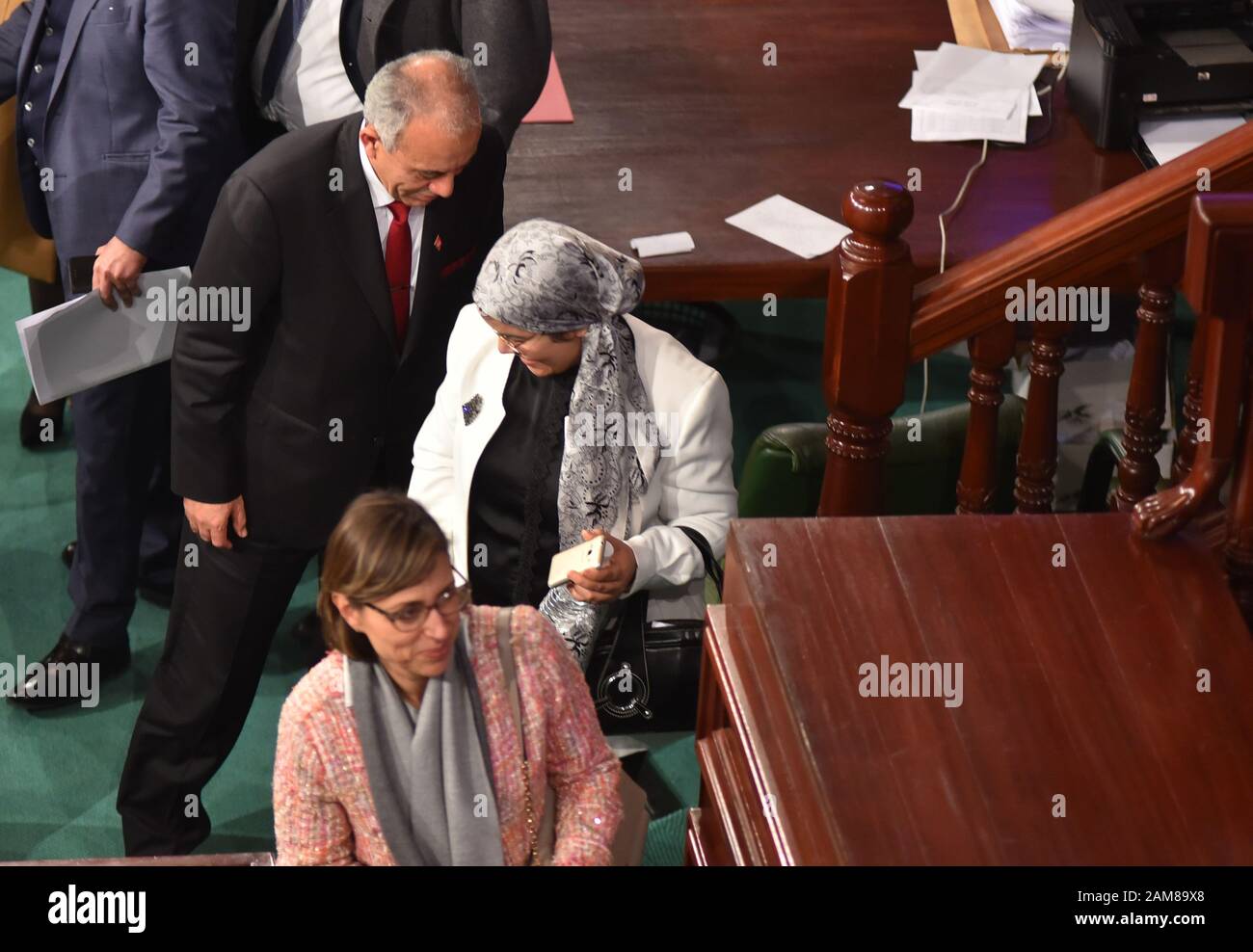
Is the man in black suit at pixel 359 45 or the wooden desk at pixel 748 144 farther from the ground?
the man in black suit at pixel 359 45

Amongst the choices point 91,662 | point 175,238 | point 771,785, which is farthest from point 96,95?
point 771,785

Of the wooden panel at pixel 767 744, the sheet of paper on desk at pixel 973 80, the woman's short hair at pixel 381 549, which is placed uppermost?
the sheet of paper on desk at pixel 973 80

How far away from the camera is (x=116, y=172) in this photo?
407cm

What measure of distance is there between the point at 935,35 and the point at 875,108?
460 mm

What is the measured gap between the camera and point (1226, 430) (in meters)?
2.68

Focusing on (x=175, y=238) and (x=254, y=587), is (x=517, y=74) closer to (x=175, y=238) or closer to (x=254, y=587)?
(x=175, y=238)

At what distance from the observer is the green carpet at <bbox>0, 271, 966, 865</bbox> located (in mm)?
4145

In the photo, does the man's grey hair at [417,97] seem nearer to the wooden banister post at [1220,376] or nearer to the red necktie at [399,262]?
the red necktie at [399,262]

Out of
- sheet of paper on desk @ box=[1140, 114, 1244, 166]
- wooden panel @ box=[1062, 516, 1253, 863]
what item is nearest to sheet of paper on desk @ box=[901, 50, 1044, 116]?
sheet of paper on desk @ box=[1140, 114, 1244, 166]

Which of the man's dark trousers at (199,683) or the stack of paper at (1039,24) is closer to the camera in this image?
the man's dark trousers at (199,683)

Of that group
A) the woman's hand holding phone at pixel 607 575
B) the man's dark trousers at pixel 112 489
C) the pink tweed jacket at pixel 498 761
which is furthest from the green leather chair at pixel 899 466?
the man's dark trousers at pixel 112 489

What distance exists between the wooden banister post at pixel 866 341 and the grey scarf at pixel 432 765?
2.53 feet

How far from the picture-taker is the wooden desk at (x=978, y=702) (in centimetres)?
236

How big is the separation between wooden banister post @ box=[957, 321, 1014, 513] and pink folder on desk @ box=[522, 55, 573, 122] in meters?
2.21
